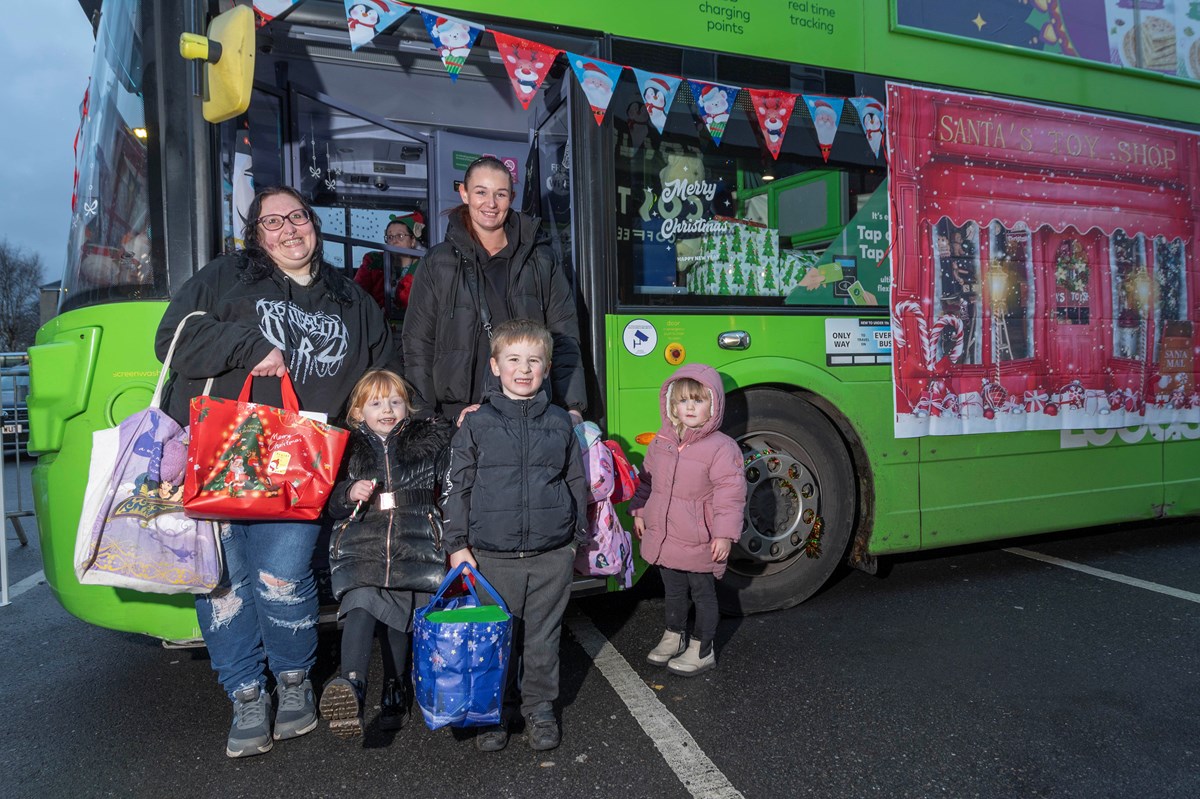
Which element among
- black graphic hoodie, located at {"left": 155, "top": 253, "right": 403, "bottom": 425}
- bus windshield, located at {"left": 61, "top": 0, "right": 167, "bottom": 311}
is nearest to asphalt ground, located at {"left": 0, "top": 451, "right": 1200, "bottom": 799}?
black graphic hoodie, located at {"left": 155, "top": 253, "right": 403, "bottom": 425}

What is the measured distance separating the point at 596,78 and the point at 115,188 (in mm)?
2007

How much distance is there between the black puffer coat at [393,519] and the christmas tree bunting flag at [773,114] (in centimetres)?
220

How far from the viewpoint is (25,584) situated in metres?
5.39

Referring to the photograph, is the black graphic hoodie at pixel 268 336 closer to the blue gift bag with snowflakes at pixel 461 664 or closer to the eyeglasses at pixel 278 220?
the eyeglasses at pixel 278 220

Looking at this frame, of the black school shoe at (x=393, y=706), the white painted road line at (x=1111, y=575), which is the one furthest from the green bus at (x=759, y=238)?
the black school shoe at (x=393, y=706)

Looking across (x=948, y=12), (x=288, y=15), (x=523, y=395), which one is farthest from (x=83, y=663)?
(x=948, y=12)

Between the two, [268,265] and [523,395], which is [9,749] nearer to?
[268,265]

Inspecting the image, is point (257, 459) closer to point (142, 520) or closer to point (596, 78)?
point (142, 520)

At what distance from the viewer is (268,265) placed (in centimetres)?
297

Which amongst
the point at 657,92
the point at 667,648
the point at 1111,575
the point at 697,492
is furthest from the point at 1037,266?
the point at 667,648

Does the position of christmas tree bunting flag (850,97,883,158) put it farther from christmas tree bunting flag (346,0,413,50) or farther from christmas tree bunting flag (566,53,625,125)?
christmas tree bunting flag (346,0,413,50)

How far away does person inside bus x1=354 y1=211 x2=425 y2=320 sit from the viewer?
5695 mm

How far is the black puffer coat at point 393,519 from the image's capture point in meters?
2.93

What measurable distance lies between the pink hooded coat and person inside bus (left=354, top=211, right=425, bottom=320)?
279cm
